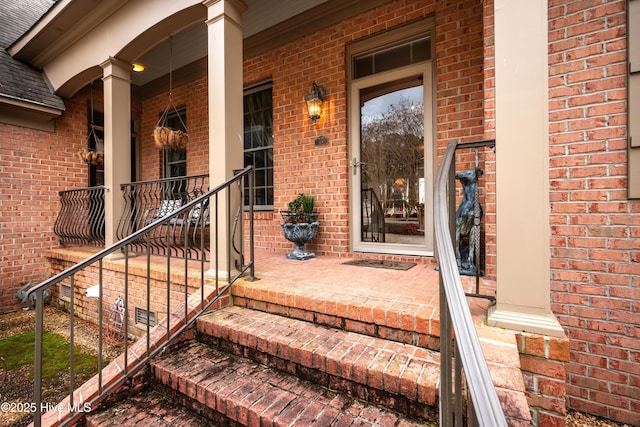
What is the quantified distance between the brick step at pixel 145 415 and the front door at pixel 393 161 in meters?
2.37

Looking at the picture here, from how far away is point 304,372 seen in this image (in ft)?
5.16

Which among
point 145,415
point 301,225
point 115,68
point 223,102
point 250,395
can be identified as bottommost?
point 145,415

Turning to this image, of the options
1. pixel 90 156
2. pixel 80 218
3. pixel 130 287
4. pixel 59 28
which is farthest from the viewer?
pixel 90 156

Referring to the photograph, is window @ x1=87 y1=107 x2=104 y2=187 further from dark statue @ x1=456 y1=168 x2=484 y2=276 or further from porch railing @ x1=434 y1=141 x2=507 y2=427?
porch railing @ x1=434 y1=141 x2=507 y2=427

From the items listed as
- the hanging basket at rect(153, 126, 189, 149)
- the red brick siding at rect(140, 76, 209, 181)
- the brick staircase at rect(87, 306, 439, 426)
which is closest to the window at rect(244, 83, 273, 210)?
the red brick siding at rect(140, 76, 209, 181)

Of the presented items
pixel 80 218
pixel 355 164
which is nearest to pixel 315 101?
pixel 355 164

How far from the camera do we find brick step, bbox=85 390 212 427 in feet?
4.95

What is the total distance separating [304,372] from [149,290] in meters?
1.21

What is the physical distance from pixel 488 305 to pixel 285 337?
122 cm

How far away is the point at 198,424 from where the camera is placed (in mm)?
1510

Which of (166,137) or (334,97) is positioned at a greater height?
(334,97)

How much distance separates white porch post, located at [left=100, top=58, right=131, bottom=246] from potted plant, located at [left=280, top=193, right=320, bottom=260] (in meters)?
2.15

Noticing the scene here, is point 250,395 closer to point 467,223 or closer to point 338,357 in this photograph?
point 338,357

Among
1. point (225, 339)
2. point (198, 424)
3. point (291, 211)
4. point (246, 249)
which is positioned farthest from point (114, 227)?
point (198, 424)
